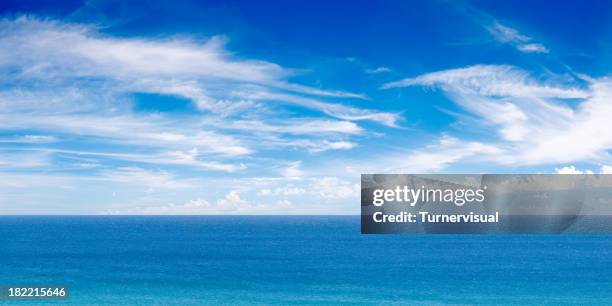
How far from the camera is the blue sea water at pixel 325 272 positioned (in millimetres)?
53000

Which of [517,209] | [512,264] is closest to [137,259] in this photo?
[512,264]

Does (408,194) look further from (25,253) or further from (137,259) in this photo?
(25,253)

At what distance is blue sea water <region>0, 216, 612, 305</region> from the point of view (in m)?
53.0

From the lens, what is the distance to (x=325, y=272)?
74000 mm

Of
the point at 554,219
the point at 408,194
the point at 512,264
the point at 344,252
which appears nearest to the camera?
the point at 408,194

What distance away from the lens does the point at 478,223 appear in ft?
84.7

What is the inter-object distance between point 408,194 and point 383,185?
114 cm

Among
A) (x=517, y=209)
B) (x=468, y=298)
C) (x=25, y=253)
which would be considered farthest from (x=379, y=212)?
(x=25, y=253)

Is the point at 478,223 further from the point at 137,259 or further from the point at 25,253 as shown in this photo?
the point at 25,253

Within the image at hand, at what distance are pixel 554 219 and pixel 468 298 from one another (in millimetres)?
10306

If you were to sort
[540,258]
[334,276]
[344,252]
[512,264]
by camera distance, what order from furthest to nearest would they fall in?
1. [344,252]
2. [540,258]
3. [512,264]
4. [334,276]

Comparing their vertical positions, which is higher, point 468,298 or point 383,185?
point 383,185

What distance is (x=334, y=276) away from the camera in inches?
2736

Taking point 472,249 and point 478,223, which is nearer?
point 478,223
